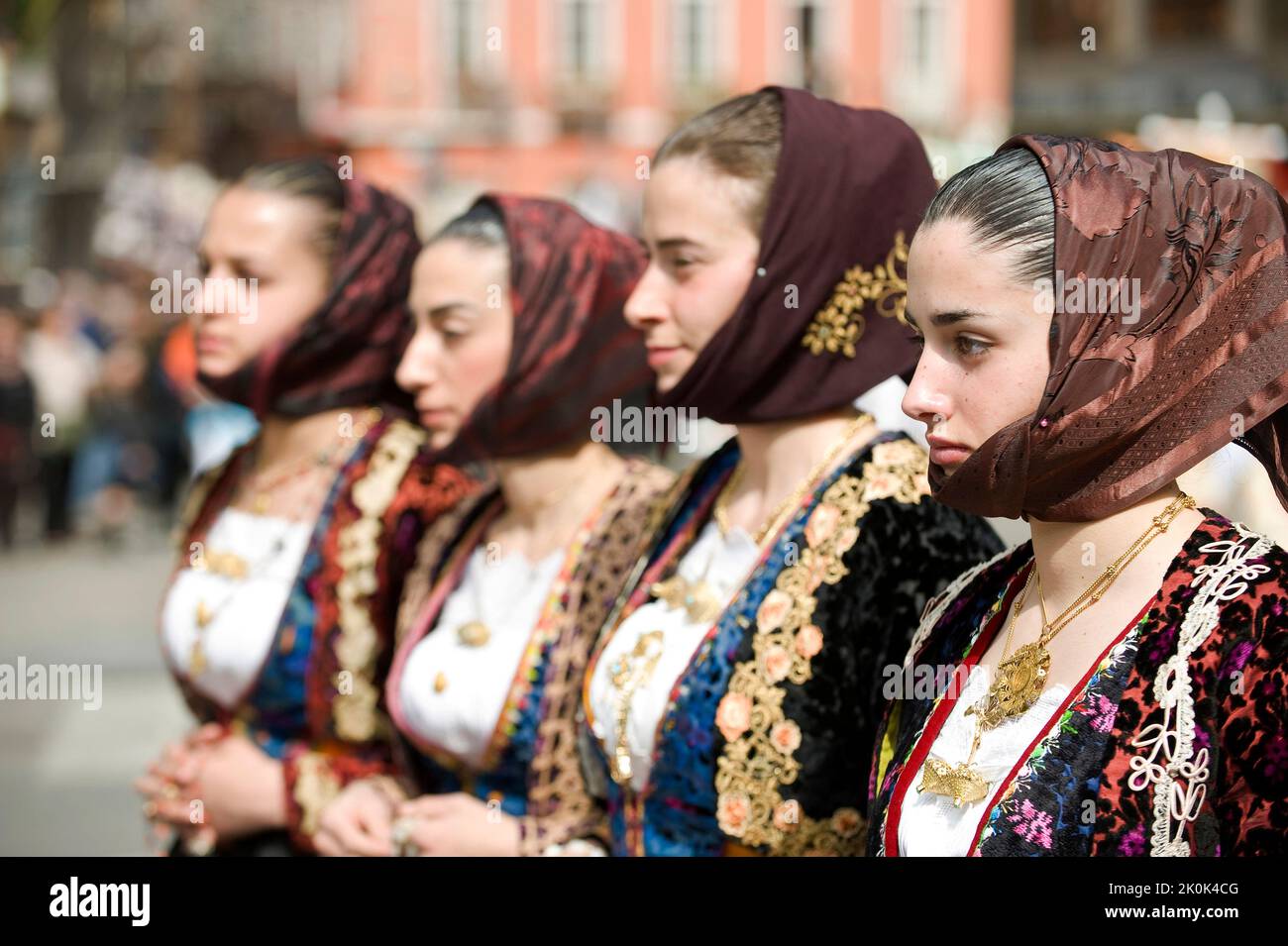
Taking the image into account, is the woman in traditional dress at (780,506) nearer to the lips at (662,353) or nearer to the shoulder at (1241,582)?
the lips at (662,353)

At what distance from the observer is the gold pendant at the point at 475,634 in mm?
3334

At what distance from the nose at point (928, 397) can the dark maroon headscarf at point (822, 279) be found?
0.65m

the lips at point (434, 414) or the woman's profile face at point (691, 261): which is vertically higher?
the woman's profile face at point (691, 261)

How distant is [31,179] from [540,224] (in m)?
24.8

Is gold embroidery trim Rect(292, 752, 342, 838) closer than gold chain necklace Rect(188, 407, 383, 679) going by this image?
Yes

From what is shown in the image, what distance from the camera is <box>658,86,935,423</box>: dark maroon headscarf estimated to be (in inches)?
110

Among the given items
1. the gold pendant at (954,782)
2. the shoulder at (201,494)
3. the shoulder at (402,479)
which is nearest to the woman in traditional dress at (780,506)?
the gold pendant at (954,782)

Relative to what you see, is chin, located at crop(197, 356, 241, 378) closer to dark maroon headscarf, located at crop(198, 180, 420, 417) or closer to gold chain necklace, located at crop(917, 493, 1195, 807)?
dark maroon headscarf, located at crop(198, 180, 420, 417)

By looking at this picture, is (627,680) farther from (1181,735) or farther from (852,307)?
(1181,735)

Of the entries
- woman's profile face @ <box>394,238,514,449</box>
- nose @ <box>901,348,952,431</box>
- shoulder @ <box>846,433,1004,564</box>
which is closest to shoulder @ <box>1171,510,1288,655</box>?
nose @ <box>901,348,952,431</box>

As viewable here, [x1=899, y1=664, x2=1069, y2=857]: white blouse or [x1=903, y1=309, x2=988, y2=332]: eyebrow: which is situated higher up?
[x1=903, y1=309, x2=988, y2=332]: eyebrow

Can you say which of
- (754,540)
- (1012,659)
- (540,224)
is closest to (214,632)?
(540,224)

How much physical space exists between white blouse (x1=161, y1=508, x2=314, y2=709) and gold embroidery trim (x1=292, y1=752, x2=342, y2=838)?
214mm

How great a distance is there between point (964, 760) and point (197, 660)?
6.79 feet
